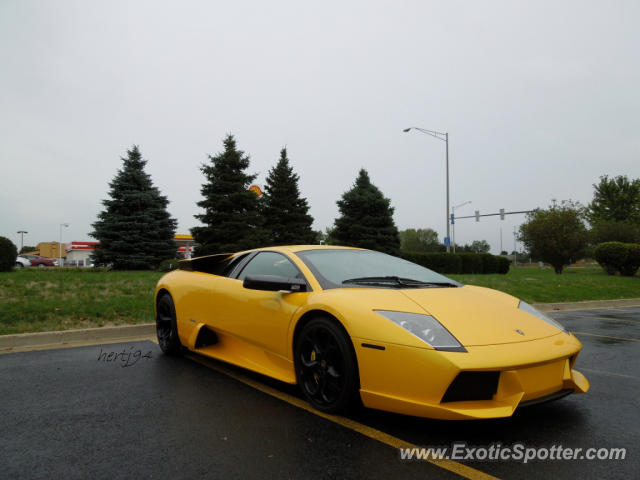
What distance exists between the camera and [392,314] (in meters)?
2.76

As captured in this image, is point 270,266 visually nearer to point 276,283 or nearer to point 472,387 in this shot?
point 276,283

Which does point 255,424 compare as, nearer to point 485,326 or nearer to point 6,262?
point 485,326

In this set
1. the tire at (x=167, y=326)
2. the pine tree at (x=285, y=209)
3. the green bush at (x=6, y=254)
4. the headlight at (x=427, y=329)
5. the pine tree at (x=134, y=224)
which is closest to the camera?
the headlight at (x=427, y=329)

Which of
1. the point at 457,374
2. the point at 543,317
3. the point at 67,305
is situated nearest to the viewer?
the point at 457,374

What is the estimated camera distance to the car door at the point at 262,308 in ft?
11.1

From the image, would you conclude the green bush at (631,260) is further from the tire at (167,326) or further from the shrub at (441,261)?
the tire at (167,326)

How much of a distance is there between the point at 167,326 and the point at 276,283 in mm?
2449

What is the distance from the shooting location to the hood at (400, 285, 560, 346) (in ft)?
8.75

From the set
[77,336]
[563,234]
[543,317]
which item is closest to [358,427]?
[543,317]

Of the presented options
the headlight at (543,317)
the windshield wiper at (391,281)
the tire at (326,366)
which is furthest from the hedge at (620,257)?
the tire at (326,366)

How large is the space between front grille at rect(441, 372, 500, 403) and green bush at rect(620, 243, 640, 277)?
2617 centimetres

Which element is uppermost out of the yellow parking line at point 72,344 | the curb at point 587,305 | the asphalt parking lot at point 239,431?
the asphalt parking lot at point 239,431

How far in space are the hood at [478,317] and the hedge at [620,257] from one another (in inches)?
975

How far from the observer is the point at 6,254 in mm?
14406
